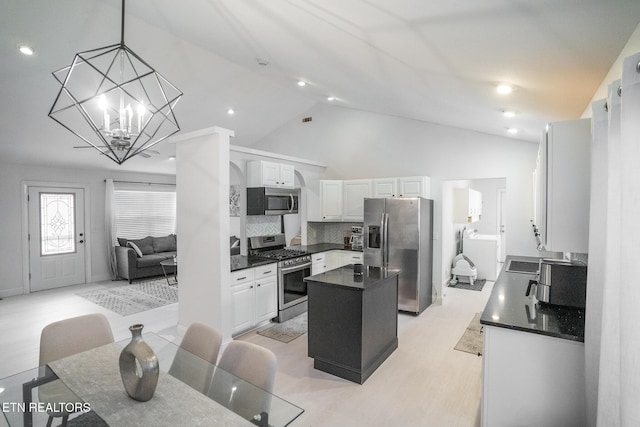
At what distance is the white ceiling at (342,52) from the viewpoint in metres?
1.62

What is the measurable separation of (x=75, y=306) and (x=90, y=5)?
475cm

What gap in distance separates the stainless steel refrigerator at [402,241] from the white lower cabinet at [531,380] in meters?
2.89

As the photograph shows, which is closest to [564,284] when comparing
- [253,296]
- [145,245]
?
[253,296]

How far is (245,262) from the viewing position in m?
4.39

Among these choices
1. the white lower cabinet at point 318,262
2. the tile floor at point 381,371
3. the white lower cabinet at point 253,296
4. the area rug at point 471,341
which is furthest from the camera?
the white lower cabinet at point 318,262

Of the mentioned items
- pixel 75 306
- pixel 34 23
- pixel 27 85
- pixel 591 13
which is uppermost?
pixel 34 23

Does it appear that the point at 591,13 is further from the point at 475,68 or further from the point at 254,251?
the point at 254,251

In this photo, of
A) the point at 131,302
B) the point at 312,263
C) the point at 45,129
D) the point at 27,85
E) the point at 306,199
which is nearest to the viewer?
the point at 27,85

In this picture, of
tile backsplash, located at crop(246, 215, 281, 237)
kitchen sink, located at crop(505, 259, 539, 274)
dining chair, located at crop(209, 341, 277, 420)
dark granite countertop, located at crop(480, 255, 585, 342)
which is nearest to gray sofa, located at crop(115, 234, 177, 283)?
tile backsplash, located at crop(246, 215, 281, 237)

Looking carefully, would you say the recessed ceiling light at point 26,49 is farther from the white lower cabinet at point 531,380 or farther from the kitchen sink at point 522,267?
the kitchen sink at point 522,267

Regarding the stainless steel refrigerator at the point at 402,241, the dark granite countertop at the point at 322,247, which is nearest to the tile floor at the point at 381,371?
the stainless steel refrigerator at the point at 402,241

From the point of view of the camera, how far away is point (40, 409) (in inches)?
66.7

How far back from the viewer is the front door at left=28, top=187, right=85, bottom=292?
654cm

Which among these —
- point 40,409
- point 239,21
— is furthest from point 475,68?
point 40,409
